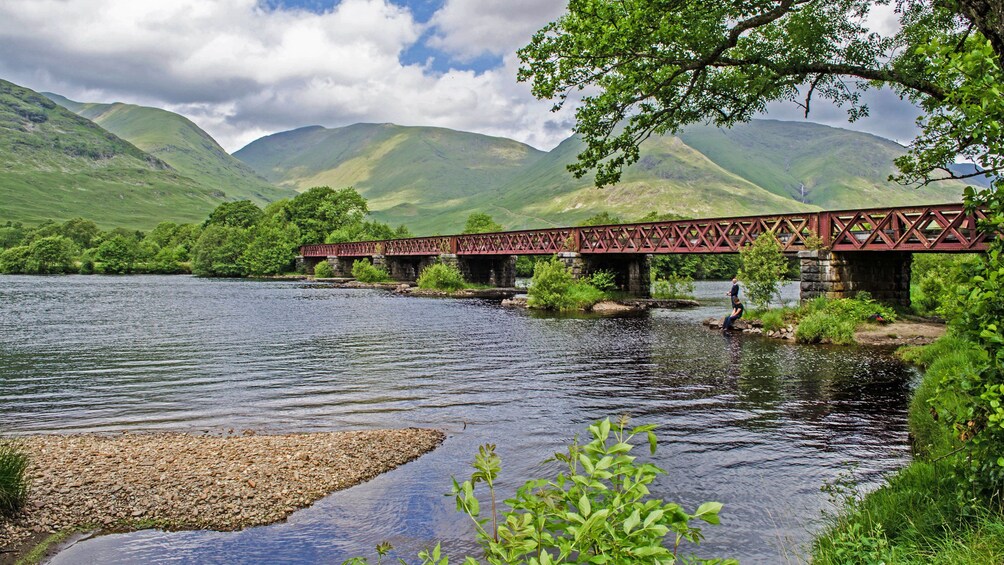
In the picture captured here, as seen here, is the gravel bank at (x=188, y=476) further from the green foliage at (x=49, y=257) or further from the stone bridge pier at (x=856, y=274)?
the green foliage at (x=49, y=257)

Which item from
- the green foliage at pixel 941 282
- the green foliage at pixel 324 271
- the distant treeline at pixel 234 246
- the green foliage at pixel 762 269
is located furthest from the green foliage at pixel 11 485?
the distant treeline at pixel 234 246

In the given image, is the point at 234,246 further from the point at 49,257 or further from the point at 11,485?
the point at 11,485

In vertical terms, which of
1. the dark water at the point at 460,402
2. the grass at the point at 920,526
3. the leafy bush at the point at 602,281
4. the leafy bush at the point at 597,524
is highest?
the leafy bush at the point at 602,281

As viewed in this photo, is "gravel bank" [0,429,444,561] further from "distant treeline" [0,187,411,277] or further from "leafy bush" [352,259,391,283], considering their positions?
"distant treeline" [0,187,411,277]

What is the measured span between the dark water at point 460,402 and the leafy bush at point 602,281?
53.6 feet

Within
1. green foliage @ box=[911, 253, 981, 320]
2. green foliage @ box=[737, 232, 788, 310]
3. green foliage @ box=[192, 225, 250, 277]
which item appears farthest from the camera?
green foliage @ box=[192, 225, 250, 277]

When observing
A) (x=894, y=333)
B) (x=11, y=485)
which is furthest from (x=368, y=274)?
(x=11, y=485)

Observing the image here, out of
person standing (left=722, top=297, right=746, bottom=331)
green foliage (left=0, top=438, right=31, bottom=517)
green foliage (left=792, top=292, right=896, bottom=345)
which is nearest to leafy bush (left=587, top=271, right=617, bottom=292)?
person standing (left=722, top=297, right=746, bottom=331)

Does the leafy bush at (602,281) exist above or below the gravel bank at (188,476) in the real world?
above

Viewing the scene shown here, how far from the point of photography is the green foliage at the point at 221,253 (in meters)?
123

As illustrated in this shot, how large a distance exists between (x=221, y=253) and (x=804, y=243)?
114658mm

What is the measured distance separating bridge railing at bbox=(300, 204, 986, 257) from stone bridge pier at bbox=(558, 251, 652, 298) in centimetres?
109

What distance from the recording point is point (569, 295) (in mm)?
50406

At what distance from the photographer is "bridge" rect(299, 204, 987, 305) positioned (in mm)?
31234
